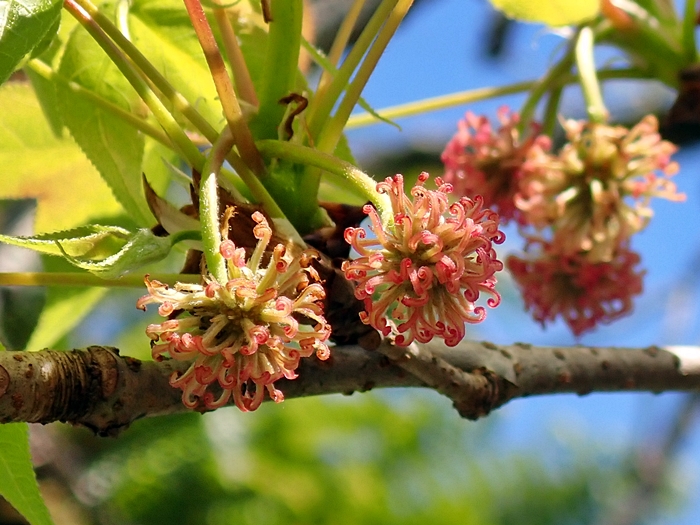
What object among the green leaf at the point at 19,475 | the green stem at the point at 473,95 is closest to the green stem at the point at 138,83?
the green leaf at the point at 19,475

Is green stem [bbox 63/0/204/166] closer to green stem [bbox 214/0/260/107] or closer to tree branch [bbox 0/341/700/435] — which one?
green stem [bbox 214/0/260/107]

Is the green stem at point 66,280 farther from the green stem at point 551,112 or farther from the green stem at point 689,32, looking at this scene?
the green stem at point 689,32

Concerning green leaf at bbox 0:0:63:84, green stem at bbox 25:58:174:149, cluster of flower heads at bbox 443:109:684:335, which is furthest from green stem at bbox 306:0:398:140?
cluster of flower heads at bbox 443:109:684:335

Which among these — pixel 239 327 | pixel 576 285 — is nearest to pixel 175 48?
pixel 239 327

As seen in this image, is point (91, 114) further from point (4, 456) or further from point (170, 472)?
point (170, 472)

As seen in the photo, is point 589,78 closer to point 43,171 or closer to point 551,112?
point 551,112
